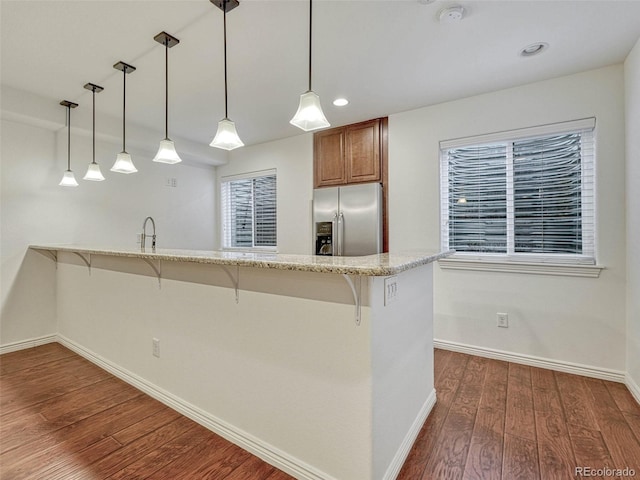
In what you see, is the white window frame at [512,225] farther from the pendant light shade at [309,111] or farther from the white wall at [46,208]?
the white wall at [46,208]

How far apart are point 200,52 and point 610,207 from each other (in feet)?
11.2

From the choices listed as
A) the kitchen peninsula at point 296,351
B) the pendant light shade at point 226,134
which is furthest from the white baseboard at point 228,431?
the pendant light shade at point 226,134

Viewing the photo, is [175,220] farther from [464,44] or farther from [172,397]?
[464,44]

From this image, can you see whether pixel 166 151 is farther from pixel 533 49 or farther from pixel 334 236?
pixel 533 49

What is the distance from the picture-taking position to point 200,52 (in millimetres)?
2365

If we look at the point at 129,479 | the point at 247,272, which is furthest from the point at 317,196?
the point at 129,479

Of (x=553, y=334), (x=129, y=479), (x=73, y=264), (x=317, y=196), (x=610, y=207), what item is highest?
(x=317, y=196)

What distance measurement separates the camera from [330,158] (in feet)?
13.1

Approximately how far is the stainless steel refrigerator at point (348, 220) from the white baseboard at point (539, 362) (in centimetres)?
127

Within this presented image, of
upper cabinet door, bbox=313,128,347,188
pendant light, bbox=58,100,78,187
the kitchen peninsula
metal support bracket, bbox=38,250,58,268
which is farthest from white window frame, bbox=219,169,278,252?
the kitchen peninsula

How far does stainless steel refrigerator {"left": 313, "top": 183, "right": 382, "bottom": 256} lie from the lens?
3.56 metres

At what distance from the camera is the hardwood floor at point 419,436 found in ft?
5.31

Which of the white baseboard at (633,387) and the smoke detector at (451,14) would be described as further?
the white baseboard at (633,387)

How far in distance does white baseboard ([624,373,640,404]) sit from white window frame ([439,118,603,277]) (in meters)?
0.81
